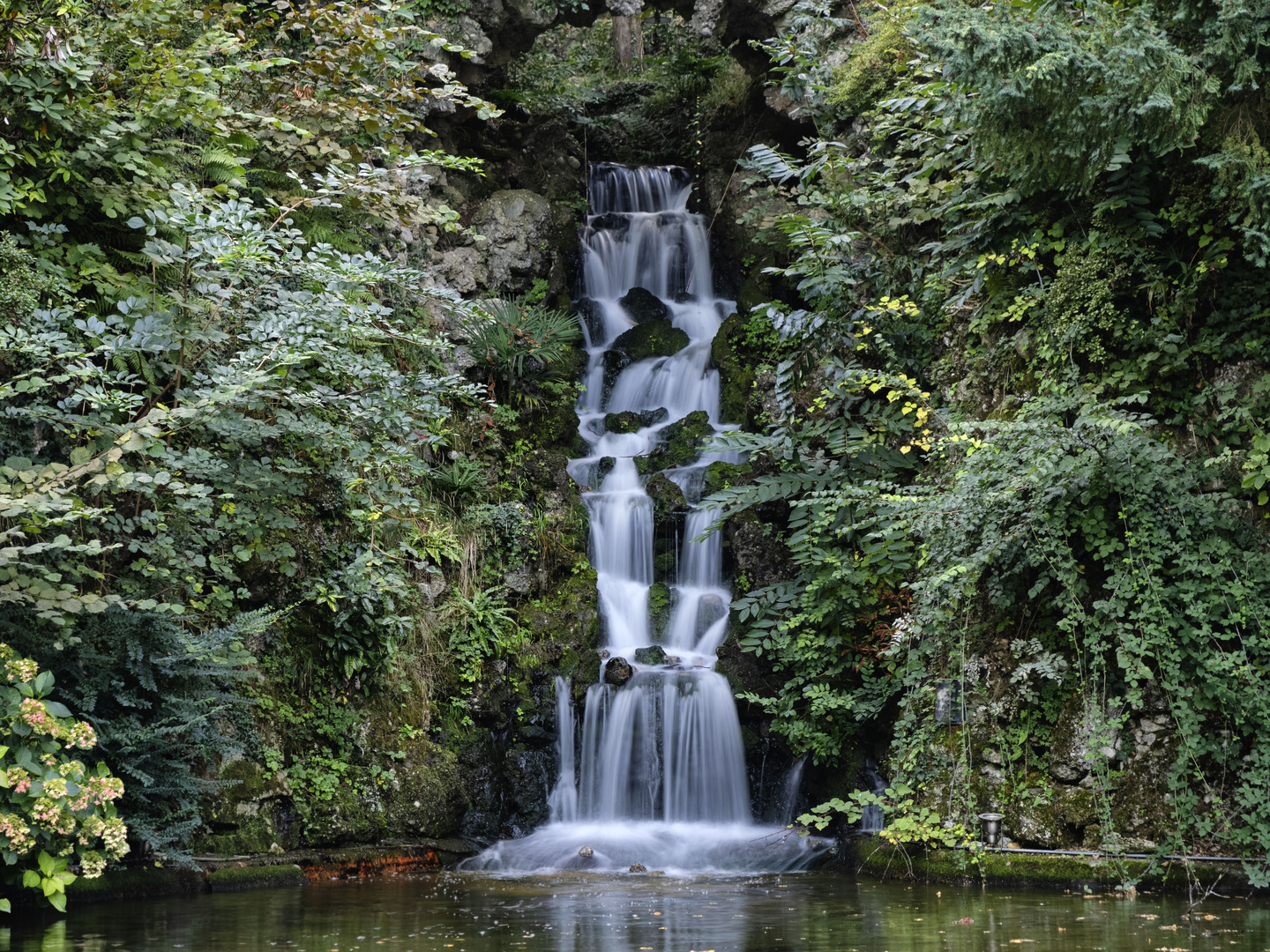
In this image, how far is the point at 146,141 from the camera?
686 centimetres

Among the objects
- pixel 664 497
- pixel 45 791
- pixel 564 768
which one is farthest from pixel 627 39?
pixel 45 791

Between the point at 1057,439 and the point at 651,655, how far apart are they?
4.87 m

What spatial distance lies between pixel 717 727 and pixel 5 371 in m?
6.42

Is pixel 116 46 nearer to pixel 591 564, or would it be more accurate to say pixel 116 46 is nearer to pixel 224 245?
pixel 224 245

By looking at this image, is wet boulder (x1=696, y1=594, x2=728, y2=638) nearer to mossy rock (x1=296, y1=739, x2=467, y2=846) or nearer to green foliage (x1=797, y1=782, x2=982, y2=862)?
mossy rock (x1=296, y1=739, x2=467, y2=846)

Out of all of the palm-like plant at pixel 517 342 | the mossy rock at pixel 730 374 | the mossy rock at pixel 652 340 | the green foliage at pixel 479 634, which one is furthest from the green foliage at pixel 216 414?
the mossy rock at pixel 652 340

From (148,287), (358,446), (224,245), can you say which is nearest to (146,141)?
(148,287)

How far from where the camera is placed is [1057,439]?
236 inches

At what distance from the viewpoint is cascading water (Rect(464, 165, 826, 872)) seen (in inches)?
320

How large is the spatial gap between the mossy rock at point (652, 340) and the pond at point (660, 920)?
7.86m

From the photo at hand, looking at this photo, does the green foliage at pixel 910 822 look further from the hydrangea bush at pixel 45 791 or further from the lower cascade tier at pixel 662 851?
the hydrangea bush at pixel 45 791

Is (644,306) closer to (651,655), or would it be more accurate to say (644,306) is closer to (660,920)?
(651,655)

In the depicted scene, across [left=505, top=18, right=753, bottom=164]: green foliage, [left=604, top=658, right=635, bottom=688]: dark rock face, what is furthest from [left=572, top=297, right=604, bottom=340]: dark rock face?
[left=604, top=658, right=635, bottom=688]: dark rock face

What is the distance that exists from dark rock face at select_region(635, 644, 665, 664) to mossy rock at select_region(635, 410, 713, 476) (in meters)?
2.52
